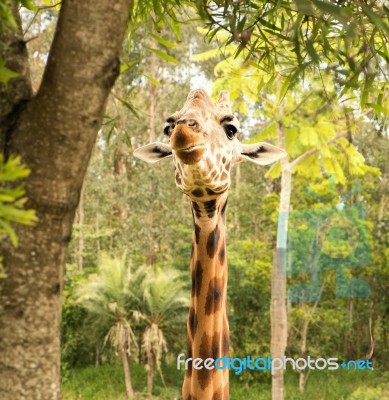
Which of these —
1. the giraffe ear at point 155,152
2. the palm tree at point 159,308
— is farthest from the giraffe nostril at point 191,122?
the palm tree at point 159,308

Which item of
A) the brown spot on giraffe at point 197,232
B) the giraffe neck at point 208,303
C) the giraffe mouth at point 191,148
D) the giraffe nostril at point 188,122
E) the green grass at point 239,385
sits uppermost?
the giraffe nostril at point 188,122

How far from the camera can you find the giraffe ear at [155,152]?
231cm

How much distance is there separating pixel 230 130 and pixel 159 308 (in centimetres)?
730

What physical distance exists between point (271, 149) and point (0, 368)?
1.55 meters

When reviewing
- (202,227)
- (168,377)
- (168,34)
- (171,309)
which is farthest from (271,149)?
(168,34)

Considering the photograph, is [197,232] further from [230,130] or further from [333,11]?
[333,11]

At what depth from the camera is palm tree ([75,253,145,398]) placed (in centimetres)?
914

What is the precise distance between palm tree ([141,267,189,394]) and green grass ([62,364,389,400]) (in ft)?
3.09

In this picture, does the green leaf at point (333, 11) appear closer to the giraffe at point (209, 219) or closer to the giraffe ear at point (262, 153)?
the giraffe at point (209, 219)

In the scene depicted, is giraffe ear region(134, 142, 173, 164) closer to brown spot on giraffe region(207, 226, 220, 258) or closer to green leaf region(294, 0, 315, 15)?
brown spot on giraffe region(207, 226, 220, 258)

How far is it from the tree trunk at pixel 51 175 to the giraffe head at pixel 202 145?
0.69m

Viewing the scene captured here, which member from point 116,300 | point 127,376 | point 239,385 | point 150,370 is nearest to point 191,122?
point 116,300

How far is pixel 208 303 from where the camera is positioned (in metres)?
2.18

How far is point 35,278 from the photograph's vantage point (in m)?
1.01
